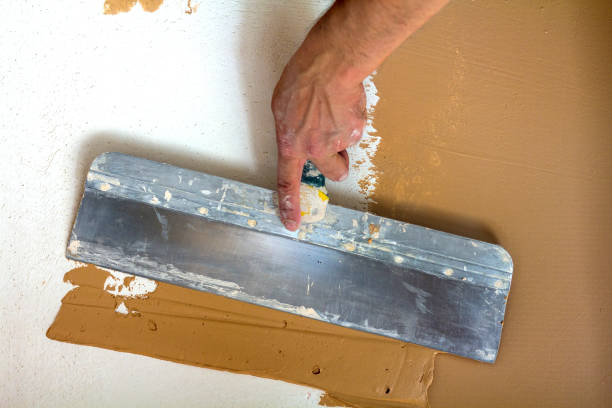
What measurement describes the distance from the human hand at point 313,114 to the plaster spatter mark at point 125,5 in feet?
2.35

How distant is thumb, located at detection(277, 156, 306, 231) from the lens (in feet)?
3.86

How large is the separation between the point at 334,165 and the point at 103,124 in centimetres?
90

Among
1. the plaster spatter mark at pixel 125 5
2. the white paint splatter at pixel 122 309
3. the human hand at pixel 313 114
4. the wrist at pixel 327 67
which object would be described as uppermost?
the plaster spatter mark at pixel 125 5

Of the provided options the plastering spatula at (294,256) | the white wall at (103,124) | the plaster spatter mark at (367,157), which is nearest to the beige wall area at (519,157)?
the plaster spatter mark at (367,157)

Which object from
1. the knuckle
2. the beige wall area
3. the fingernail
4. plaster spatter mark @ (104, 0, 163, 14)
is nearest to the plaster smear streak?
the fingernail

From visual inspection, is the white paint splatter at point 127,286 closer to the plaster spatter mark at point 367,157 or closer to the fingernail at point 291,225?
the fingernail at point 291,225

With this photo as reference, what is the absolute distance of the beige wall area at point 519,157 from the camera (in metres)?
1.41

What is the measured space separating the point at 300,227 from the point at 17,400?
49.0 inches

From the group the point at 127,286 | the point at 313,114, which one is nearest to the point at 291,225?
the point at 313,114

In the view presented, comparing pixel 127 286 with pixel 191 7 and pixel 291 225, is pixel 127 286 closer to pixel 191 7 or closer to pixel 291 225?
pixel 291 225

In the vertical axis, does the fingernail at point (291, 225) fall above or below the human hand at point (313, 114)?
below

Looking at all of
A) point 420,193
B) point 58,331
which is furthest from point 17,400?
point 420,193

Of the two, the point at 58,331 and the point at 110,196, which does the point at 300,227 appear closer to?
the point at 110,196

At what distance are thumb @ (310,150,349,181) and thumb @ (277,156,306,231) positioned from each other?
0.06 metres
